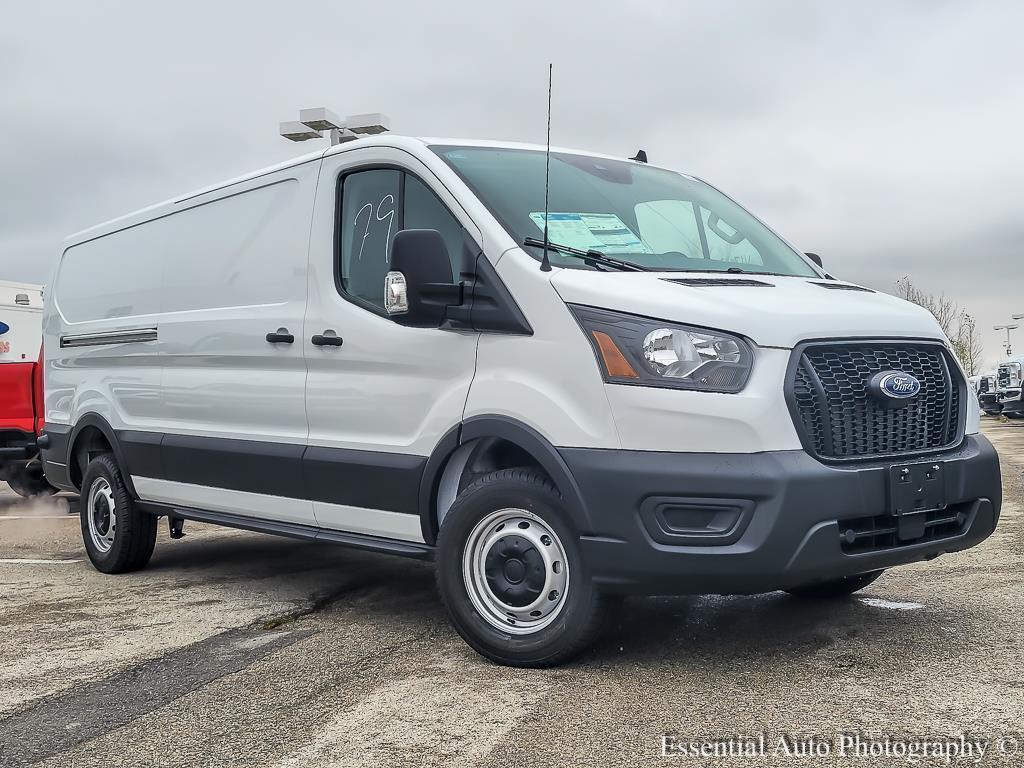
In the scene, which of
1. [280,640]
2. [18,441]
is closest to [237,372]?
[280,640]

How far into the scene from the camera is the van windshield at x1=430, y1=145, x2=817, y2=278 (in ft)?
15.1

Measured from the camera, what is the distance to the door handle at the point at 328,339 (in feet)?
16.7

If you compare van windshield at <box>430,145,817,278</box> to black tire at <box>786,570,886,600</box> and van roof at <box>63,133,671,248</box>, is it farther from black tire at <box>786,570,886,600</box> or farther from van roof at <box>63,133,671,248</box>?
black tire at <box>786,570,886,600</box>

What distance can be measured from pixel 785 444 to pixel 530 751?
1.35m

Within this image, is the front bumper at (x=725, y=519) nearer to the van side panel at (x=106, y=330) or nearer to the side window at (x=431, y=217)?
the side window at (x=431, y=217)

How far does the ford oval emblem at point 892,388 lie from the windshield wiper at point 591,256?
0.95m

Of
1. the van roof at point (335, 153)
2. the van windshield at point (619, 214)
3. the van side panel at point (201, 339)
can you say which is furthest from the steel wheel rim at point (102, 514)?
the van windshield at point (619, 214)

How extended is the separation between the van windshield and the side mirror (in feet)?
1.02

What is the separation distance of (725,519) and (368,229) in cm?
220

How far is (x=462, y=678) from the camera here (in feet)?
13.6

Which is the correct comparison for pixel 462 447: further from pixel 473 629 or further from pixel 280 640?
pixel 280 640

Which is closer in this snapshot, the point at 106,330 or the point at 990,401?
the point at 106,330

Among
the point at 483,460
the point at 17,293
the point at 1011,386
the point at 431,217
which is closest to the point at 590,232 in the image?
the point at 431,217

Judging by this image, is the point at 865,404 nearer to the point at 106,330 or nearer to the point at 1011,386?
the point at 106,330
